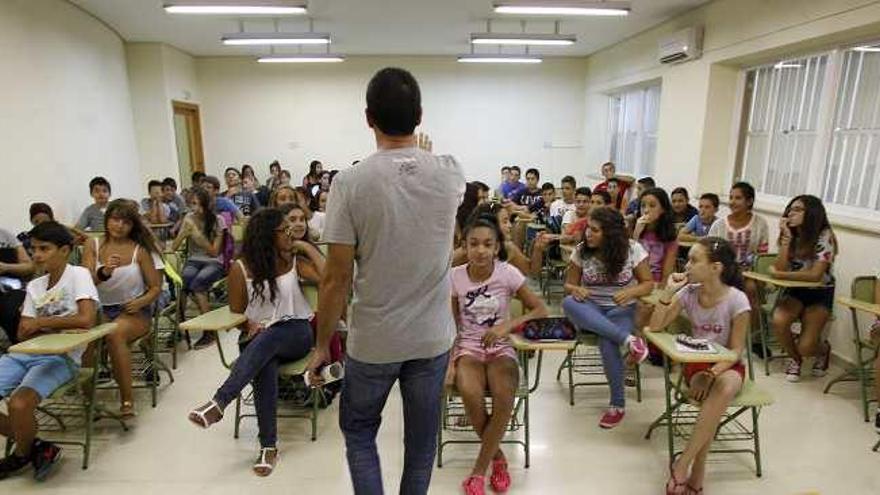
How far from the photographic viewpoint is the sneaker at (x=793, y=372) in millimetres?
3502

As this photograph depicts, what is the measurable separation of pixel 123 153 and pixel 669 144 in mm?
7437

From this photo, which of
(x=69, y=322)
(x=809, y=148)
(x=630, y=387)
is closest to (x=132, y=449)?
(x=69, y=322)

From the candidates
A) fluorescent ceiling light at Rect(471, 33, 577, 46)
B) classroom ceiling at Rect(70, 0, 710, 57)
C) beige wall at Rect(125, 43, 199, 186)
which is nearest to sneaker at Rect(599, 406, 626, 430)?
classroom ceiling at Rect(70, 0, 710, 57)

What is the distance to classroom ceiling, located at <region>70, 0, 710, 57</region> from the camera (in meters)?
5.88

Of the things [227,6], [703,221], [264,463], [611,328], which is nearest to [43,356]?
[264,463]

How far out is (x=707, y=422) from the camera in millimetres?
2205

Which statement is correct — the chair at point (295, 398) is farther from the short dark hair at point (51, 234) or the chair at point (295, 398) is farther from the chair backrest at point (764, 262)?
the chair backrest at point (764, 262)

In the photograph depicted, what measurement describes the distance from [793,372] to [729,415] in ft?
3.93

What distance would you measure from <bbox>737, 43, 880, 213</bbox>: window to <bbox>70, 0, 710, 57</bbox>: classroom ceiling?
4.33 feet

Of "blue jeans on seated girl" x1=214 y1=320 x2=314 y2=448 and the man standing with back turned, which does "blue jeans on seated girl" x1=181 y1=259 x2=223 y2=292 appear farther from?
the man standing with back turned

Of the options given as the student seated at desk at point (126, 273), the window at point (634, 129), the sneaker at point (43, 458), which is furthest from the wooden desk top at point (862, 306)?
the window at point (634, 129)

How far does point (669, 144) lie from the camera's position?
643 centimetres

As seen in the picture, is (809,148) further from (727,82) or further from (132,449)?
(132,449)

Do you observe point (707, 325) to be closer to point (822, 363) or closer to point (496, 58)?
point (822, 363)
